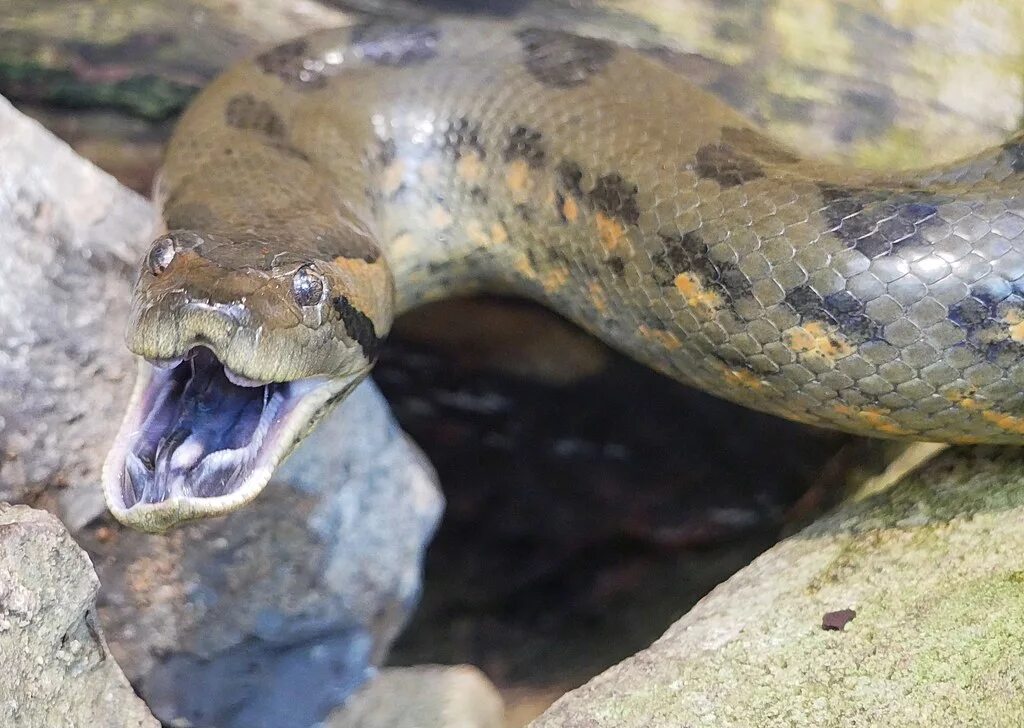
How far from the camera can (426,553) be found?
4.20 metres

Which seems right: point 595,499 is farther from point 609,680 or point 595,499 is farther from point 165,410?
point 165,410

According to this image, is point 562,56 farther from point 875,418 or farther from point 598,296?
point 875,418

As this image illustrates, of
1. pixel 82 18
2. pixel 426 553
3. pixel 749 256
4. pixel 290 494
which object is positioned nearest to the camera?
pixel 749 256

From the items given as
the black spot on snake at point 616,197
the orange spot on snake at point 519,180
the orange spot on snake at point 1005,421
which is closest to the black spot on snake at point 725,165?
the black spot on snake at point 616,197

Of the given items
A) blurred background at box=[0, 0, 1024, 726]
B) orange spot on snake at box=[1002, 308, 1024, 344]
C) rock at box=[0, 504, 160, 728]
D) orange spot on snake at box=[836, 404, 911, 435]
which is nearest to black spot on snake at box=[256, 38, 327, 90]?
blurred background at box=[0, 0, 1024, 726]

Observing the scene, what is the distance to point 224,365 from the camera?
222cm

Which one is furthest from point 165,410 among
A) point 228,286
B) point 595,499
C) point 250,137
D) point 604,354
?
point 595,499

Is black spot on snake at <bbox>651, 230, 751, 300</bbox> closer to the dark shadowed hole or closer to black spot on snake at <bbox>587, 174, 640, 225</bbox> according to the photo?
black spot on snake at <bbox>587, 174, 640, 225</bbox>

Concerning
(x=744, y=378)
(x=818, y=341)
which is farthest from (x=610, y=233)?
(x=818, y=341)

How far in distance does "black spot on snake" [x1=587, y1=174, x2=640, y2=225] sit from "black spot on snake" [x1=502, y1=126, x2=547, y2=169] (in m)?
0.28

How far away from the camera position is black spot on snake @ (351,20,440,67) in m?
3.31

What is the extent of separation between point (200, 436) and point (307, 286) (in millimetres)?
496

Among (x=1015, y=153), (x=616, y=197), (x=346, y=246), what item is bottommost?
(x=346, y=246)

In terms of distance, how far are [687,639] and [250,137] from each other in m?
2.08
